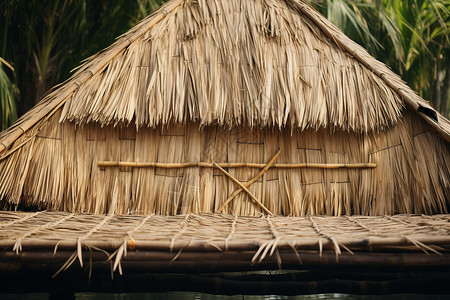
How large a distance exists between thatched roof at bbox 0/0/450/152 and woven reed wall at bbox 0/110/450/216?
5.2 inches

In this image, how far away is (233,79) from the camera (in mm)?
2572

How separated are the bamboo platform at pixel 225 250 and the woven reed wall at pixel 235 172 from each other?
265 mm

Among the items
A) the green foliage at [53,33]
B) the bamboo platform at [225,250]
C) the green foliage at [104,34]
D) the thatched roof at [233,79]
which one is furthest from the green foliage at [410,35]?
the bamboo platform at [225,250]

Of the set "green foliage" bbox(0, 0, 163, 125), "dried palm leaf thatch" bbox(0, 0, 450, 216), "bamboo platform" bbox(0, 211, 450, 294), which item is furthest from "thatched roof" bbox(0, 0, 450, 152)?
"green foliage" bbox(0, 0, 163, 125)

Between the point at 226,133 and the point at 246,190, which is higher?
the point at 226,133

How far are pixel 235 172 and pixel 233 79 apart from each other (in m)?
0.58

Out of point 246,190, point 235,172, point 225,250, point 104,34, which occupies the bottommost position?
point 225,250

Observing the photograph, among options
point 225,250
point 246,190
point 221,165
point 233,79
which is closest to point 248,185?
point 246,190

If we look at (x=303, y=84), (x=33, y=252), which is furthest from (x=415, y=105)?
(x=33, y=252)

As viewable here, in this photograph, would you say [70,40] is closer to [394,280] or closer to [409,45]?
[409,45]

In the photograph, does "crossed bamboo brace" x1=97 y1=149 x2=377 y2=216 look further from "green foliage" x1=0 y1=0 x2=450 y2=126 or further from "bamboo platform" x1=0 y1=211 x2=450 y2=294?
"green foliage" x1=0 y1=0 x2=450 y2=126

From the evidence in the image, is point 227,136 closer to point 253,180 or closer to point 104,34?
point 253,180

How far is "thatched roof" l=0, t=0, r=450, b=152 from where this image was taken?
8.08ft

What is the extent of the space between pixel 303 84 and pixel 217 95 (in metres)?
0.55
